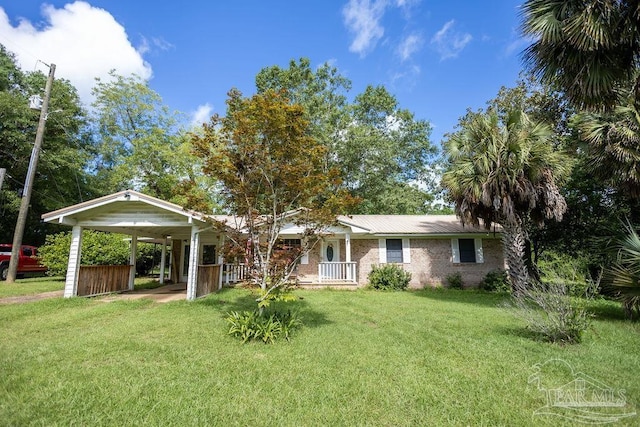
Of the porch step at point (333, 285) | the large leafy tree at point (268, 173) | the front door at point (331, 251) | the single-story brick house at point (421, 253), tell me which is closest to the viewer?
the large leafy tree at point (268, 173)

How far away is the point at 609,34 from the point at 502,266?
12870 mm

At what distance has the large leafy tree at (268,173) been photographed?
6.56m

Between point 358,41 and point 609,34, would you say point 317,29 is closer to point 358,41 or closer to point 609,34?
point 358,41

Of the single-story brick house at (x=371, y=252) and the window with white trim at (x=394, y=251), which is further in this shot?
the window with white trim at (x=394, y=251)

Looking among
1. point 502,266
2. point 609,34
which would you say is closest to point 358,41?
point 609,34

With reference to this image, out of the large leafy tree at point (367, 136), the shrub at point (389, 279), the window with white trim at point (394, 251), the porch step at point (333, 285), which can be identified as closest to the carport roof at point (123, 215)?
the porch step at point (333, 285)

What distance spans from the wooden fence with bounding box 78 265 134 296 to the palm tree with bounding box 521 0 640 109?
14.8 metres

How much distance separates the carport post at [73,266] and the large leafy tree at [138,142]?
468 inches

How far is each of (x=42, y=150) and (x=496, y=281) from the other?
27130 mm

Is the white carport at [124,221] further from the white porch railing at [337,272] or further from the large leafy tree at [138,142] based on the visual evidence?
the large leafy tree at [138,142]

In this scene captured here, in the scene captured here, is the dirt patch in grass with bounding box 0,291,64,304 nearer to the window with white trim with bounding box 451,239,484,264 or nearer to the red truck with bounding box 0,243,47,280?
the red truck with bounding box 0,243,47,280

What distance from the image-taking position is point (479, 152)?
11805mm

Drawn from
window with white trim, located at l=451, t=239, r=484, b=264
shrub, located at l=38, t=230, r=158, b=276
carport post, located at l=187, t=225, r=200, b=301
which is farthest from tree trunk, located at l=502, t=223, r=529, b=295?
shrub, located at l=38, t=230, r=158, b=276

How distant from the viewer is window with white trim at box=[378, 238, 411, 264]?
16016 mm
